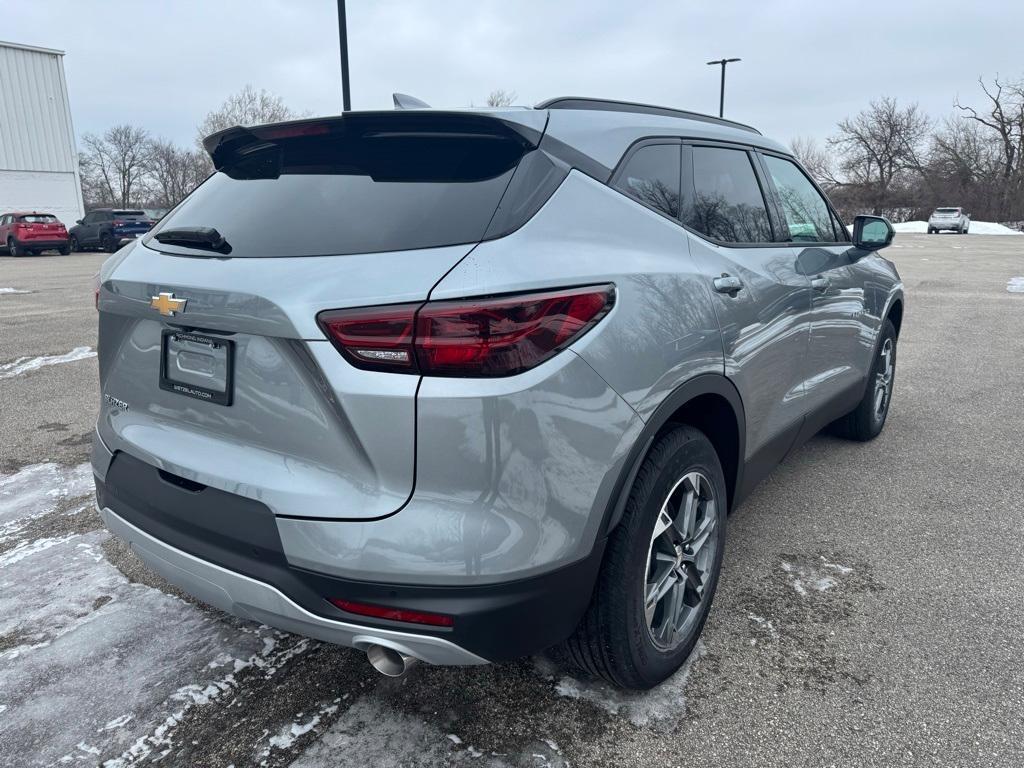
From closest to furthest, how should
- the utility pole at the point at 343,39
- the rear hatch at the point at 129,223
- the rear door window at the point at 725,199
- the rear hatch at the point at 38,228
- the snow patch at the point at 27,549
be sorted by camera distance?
the rear door window at the point at 725,199 < the snow patch at the point at 27,549 < the utility pole at the point at 343,39 < the rear hatch at the point at 38,228 < the rear hatch at the point at 129,223

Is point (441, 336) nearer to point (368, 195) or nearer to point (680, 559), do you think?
point (368, 195)

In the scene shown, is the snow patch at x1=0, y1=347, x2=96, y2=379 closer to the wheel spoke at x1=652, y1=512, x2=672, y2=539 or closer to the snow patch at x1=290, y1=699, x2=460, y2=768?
the snow patch at x1=290, y1=699, x2=460, y2=768

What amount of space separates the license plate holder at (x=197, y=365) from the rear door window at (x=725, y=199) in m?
1.51

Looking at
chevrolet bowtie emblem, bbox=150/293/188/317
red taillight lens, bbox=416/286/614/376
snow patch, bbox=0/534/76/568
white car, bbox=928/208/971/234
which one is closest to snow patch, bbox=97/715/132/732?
chevrolet bowtie emblem, bbox=150/293/188/317

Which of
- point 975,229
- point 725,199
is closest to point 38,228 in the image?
point 725,199

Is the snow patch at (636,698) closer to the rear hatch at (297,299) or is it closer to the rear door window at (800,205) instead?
the rear hatch at (297,299)

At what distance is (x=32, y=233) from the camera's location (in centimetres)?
2684

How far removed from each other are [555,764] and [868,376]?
3172mm

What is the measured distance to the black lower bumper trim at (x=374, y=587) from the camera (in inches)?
70.7

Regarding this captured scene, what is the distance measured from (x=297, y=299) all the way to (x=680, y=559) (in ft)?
4.65

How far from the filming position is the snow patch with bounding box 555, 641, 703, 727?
2297 millimetres

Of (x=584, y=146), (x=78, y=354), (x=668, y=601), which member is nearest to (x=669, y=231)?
(x=584, y=146)

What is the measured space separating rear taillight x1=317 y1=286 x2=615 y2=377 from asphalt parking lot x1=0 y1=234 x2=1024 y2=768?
3.68ft

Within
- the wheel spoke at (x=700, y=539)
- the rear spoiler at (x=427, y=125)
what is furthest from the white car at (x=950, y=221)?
the rear spoiler at (x=427, y=125)
